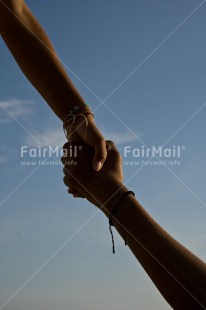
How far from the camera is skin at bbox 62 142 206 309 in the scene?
2.05 metres

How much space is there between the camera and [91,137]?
2.91 m

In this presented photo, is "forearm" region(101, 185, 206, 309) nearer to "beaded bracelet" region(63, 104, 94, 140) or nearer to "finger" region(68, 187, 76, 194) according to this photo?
"finger" region(68, 187, 76, 194)

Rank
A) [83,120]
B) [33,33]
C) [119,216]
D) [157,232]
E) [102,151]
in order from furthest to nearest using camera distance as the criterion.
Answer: [33,33], [83,120], [102,151], [119,216], [157,232]

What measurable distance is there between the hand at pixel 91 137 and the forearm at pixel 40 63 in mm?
120

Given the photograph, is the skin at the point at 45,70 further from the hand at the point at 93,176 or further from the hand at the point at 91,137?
the hand at the point at 93,176

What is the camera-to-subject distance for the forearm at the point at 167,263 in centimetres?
204

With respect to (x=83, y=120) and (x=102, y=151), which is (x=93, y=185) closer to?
(x=102, y=151)

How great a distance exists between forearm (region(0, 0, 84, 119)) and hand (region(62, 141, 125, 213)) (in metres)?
0.32

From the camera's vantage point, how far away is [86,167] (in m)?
2.89

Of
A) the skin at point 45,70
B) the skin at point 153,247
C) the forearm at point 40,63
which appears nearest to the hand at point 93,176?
the skin at point 153,247

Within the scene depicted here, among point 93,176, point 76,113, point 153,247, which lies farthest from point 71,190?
point 153,247

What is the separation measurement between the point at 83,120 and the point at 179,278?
130 centimetres

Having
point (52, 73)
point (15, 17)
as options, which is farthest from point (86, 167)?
point (15, 17)

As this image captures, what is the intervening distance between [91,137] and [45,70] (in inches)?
22.2
